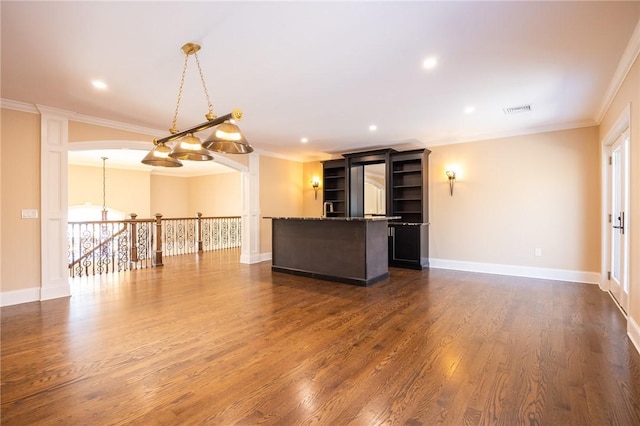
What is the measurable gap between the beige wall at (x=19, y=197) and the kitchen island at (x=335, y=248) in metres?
3.56

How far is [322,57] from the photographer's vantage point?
2.89 m

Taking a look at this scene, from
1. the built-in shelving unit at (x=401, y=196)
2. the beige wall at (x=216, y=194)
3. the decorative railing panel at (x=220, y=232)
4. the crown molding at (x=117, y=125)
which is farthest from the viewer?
the beige wall at (x=216, y=194)

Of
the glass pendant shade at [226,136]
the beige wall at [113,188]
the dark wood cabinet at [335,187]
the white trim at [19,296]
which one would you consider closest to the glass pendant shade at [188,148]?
the glass pendant shade at [226,136]

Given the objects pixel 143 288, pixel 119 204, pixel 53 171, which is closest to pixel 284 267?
pixel 143 288

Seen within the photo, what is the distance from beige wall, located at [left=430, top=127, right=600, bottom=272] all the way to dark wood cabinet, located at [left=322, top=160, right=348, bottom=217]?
7.25ft

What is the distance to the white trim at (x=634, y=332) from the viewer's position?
8.68 ft

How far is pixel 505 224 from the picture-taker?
5660 millimetres

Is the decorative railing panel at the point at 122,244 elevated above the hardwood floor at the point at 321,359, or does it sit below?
above

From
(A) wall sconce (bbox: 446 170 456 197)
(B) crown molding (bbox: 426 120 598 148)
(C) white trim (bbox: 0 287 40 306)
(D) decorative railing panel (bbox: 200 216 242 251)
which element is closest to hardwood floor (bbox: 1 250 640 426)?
(C) white trim (bbox: 0 287 40 306)

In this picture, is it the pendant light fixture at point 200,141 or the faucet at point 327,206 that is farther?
the faucet at point 327,206

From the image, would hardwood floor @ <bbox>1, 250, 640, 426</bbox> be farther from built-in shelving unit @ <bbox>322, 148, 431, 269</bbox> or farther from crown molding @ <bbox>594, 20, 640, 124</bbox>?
crown molding @ <bbox>594, 20, 640, 124</bbox>

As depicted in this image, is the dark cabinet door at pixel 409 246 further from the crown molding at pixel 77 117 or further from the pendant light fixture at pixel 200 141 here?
the crown molding at pixel 77 117

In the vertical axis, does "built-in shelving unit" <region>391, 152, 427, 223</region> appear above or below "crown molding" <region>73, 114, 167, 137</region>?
below

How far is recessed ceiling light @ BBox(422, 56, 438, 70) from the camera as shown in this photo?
114 inches
